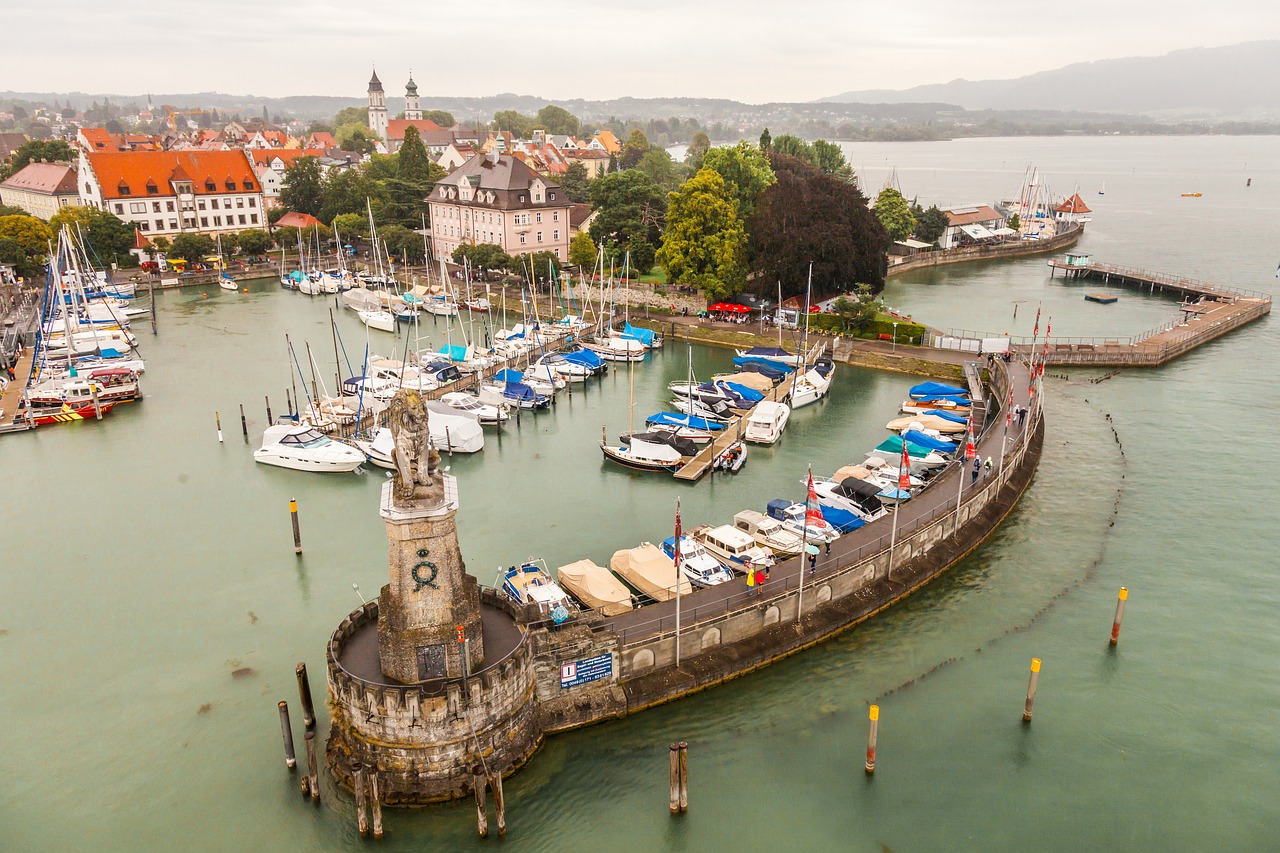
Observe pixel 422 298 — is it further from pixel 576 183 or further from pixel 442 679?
pixel 442 679

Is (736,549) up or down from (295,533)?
up

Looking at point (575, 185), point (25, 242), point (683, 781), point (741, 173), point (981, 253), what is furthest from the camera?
point (575, 185)

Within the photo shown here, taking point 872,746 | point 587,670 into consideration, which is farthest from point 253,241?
point 872,746

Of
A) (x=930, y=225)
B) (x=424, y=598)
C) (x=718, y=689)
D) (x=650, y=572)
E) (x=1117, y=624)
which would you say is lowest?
(x=718, y=689)

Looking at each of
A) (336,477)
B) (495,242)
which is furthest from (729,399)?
(495,242)

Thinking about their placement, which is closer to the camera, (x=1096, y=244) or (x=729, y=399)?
(x=729, y=399)

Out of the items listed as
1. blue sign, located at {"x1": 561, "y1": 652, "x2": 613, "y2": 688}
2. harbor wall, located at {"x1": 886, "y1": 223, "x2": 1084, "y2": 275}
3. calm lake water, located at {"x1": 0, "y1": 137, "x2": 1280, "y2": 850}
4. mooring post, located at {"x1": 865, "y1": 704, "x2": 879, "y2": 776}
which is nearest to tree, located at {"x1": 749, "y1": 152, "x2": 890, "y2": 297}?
calm lake water, located at {"x1": 0, "y1": 137, "x2": 1280, "y2": 850}

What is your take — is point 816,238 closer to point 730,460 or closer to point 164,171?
point 730,460
